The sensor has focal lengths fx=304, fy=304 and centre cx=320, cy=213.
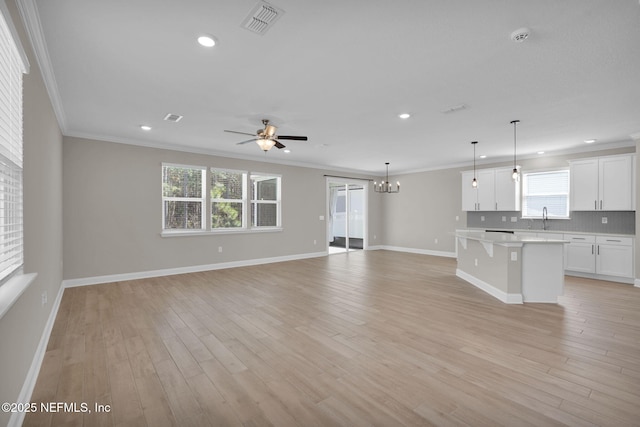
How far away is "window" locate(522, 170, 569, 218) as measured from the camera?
6535 millimetres

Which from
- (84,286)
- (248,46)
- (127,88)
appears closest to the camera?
(248,46)

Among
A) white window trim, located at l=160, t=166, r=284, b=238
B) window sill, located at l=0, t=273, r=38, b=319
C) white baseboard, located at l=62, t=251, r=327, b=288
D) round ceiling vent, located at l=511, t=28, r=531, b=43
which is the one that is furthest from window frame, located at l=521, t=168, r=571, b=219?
window sill, located at l=0, t=273, r=38, b=319

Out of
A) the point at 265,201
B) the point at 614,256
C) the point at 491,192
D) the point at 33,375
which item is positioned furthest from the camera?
the point at 265,201

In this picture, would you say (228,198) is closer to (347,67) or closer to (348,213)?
(348,213)

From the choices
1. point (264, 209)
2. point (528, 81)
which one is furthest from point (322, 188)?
point (528, 81)

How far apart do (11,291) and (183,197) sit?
491 cm

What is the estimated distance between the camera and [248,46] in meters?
2.53

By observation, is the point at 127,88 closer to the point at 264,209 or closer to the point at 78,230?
the point at 78,230

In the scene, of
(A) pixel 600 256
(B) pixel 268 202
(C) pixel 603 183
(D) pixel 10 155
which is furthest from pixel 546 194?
(D) pixel 10 155

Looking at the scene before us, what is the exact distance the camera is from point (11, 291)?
1.70 meters

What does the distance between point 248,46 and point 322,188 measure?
21.0 feet

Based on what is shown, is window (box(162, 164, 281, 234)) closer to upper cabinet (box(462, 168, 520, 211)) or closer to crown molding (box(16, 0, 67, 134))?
crown molding (box(16, 0, 67, 134))

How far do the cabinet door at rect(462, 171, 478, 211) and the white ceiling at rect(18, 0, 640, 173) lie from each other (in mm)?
2658

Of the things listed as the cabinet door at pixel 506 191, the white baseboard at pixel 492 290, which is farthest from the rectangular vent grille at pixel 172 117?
the cabinet door at pixel 506 191
